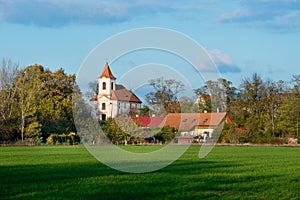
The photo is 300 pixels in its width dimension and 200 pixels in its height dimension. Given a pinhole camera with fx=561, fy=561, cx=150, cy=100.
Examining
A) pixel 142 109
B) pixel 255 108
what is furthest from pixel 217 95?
pixel 142 109

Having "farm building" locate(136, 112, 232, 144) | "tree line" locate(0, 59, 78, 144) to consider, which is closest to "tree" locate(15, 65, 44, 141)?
"tree line" locate(0, 59, 78, 144)

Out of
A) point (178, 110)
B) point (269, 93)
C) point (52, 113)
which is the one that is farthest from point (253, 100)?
point (52, 113)

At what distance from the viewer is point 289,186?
18.9 metres

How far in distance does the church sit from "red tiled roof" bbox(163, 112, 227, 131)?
4.83m

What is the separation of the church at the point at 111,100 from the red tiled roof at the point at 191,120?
483cm

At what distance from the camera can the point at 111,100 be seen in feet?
234

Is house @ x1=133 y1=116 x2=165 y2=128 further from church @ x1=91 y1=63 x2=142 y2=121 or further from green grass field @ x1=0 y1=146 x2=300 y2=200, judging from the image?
green grass field @ x1=0 y1=146 x2=300 y2=200

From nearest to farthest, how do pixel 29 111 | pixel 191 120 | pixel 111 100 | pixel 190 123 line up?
1. pixel 111 100
2. pixel 29 111
3. pixel 190 123
4. pixel 191 120

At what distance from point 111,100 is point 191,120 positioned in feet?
67.3

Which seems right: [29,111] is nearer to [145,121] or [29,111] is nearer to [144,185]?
[145,121]

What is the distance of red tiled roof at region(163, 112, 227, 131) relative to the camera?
249 ft

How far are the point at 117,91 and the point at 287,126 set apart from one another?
33.4m

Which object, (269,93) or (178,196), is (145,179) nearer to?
(178,196)

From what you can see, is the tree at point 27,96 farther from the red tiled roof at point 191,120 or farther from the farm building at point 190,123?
the red tiled roof at point 191,120
